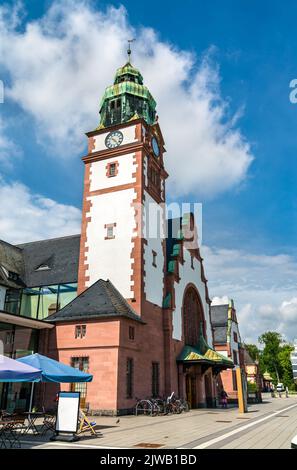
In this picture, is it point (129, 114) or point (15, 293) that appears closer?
point (15, 293)

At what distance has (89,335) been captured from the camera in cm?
2412

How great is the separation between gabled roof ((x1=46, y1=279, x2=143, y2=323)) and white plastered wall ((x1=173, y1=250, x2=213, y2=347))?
20.3ft

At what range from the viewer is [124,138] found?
106ft

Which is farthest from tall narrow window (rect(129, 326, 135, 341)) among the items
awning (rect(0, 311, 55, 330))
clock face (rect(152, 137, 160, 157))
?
clock face (rect(152, 137, 160, 157))

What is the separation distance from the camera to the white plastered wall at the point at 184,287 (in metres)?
31.3

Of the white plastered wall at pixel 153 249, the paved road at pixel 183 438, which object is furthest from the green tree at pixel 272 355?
the paved road at pixel 183 438

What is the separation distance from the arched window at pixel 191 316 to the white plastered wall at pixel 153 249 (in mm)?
5058

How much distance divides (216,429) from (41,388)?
41.6 feet

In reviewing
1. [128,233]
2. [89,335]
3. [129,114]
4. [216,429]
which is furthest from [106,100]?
[216,429]

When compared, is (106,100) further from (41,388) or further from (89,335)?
(41,388)

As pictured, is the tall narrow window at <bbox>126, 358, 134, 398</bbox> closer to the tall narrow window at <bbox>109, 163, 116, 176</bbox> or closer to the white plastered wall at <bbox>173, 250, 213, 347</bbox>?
the white plastered wall at <bbox>173, 250, 213, 347</bbox>
